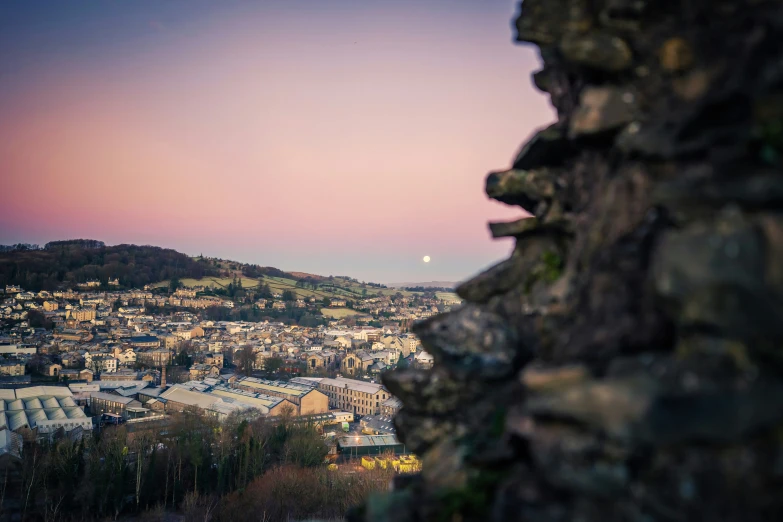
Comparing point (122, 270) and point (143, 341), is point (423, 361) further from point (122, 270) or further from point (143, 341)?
point (122, 270)

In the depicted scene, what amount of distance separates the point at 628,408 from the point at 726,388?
2.11ft

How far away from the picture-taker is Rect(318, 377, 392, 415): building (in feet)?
213

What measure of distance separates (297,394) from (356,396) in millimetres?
8575

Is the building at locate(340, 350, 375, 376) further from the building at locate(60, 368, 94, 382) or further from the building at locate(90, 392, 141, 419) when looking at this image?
the building at locate(60, 368, 94, 382)

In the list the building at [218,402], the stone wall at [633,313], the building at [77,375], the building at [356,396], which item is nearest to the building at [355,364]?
the building at [356,396]

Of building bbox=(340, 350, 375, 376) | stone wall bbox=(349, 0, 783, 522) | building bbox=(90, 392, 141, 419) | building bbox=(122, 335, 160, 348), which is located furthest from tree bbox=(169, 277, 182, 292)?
stone wall bbox=(349, 0, 783, 522)

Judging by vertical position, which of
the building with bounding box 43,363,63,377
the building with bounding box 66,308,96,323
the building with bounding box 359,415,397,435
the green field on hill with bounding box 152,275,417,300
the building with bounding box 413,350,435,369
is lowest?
the building with bounding box 359,415,397,435

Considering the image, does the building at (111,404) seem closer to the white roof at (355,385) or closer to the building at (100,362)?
the white roof at (355,385)

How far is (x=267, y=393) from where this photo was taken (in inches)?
2442

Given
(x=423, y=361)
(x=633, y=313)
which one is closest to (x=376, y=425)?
(x=423, y=361)

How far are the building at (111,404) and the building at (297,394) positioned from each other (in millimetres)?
13207

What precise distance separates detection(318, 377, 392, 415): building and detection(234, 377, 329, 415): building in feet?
14.0

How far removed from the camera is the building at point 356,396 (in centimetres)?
6494

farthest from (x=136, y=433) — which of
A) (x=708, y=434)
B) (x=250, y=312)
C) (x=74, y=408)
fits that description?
(x=250, y=312)
